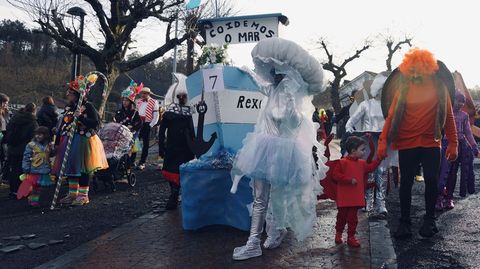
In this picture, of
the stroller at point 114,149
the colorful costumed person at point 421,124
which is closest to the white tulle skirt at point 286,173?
the colorful costumed person at point 421,124

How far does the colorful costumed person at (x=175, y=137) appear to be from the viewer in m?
6.76

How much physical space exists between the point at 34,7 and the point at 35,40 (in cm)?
4321

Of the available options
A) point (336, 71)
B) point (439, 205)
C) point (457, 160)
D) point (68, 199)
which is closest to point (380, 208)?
point (439, 205)

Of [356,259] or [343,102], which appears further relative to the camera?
[343,102]

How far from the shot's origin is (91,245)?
4.96m

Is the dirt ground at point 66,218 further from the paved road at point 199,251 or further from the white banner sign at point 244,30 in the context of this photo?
the white banner sign at point 244,30

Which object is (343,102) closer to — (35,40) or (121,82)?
(121,82)

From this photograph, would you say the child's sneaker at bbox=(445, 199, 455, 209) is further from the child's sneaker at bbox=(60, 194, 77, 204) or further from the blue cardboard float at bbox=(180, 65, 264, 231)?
the child's sneaker at bbox=(60, 194, 77, 204)

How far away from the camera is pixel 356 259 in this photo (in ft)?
14.0

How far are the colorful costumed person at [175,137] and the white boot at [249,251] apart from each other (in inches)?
100

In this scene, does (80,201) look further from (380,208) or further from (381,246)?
(381,246)

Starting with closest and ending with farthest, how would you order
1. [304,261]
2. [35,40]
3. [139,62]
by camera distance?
[304,261], [139,62], [35,40]

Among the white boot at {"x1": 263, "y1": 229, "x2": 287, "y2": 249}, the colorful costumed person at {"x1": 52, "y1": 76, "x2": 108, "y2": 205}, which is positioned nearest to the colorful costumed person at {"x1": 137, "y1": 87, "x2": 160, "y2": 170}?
the colorful costumed person at {"x1": 52, "y1": 76, "x2": 108, "y2": 205}

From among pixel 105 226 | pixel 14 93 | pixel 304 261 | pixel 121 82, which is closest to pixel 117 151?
pixel 105 226
